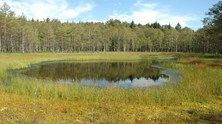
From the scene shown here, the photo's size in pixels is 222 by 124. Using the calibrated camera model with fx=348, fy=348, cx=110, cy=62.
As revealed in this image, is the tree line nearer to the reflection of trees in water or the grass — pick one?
the reflection of trees in water

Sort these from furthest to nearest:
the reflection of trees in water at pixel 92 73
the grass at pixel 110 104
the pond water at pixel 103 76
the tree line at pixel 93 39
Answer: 1. the tree line at pixel 93 39
2. the reflection of trees in water at pixel 92 73
3. the pond water at pixel 103 76
4. the grass at pixel 110 104

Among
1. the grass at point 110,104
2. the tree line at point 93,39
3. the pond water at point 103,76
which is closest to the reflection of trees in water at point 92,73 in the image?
the pond water at point 103,76

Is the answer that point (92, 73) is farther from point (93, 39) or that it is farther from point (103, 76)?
point (93, 39)

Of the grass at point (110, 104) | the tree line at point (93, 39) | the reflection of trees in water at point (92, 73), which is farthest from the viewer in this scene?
the tree line at point (93, 39)

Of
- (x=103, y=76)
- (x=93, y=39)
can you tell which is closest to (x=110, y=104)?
(x=103, y=76)

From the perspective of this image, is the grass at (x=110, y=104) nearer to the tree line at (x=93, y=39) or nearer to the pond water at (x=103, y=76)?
the pond water at (x=103, y=76)

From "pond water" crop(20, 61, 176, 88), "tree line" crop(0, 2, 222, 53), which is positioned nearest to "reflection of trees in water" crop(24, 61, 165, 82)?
"pond water" crop(20, 61, 176, 88)

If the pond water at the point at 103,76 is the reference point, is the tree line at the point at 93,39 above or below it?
above

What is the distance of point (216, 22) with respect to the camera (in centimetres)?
9100

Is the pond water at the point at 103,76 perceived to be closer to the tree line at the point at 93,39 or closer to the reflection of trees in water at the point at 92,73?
the reflection of trees in water at the point at 92,73

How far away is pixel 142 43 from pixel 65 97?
160 metres

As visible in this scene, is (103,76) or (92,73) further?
(92,73)

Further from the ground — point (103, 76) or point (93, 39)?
point (93, 39)

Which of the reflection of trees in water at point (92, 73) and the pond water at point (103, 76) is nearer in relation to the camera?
the pond water at point (103, 76)
